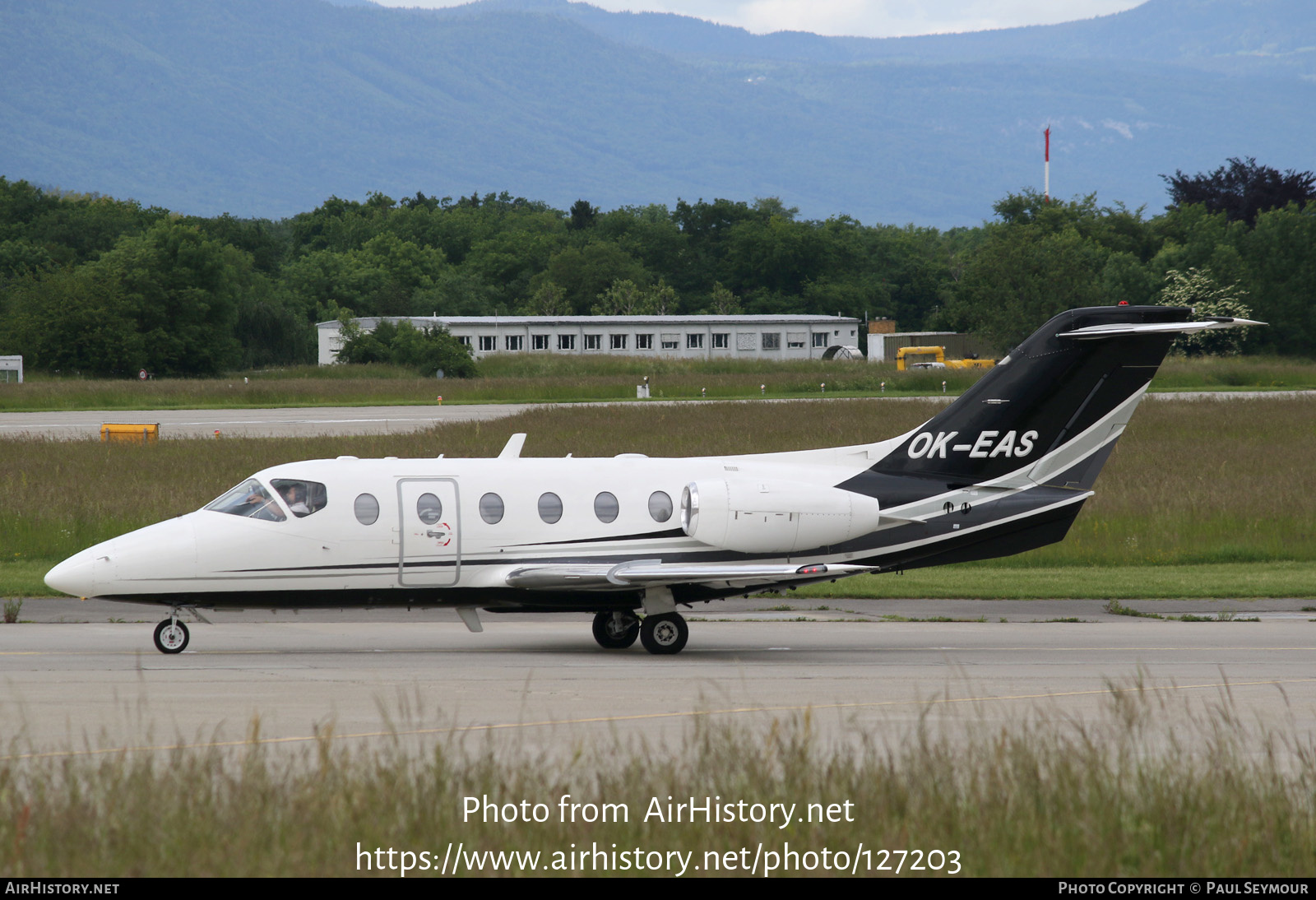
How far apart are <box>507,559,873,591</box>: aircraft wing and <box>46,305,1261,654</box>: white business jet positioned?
1.0 inches

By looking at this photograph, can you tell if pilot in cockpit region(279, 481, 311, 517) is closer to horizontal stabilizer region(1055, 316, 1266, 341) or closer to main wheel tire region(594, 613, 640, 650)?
main wheel tire region(594, 613, 640, 650)

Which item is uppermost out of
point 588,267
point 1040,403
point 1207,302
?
point 588,267

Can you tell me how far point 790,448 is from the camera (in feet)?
121

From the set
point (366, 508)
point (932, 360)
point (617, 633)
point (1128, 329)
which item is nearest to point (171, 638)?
point (366, 508)

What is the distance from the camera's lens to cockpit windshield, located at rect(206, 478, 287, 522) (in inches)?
615

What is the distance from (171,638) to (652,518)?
5.95m

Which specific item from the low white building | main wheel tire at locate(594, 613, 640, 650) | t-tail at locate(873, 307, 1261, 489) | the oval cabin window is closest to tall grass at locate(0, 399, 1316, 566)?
t-tail at locate(873, 307, 1261, 489)

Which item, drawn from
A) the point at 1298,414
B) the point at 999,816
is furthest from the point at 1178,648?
the point at 1298,414

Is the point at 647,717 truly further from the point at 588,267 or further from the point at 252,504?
the point at 588,267

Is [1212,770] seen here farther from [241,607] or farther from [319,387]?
[319,387]

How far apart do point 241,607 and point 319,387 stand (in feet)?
182

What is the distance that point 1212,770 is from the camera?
813 centimetres

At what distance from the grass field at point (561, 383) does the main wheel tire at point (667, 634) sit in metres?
45.7

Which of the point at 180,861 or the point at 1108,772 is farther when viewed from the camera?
→ the point at 1108,772
